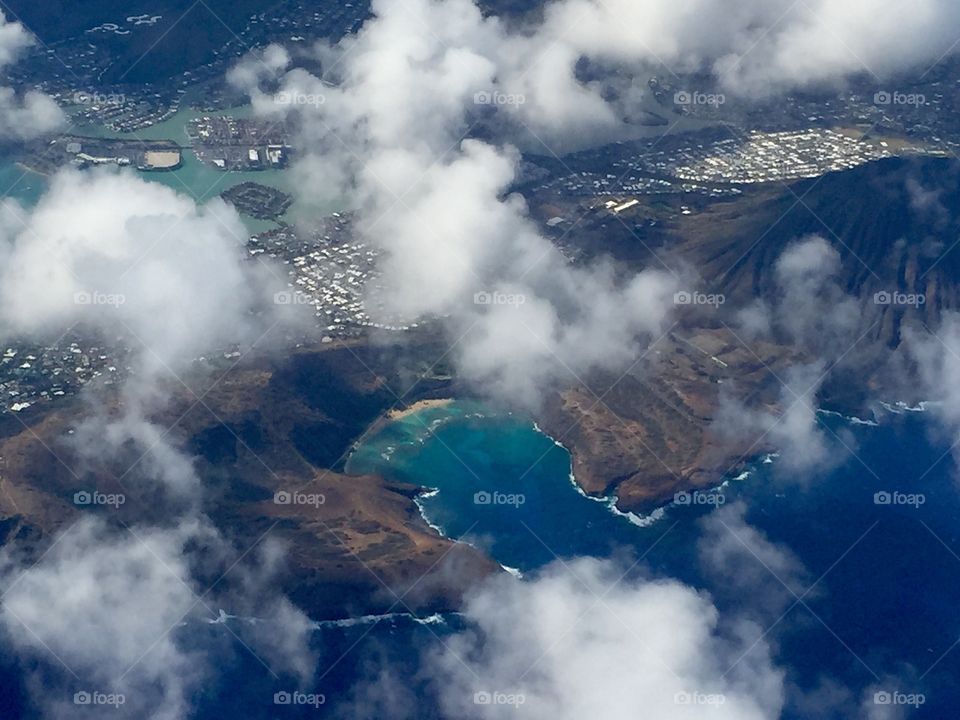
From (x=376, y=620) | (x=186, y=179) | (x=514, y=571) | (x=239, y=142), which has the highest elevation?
(x=239, y=142)

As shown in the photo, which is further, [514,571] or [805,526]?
[805,526]

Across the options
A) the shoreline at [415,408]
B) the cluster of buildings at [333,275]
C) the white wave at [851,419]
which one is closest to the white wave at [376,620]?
the shoreline at [415,408]

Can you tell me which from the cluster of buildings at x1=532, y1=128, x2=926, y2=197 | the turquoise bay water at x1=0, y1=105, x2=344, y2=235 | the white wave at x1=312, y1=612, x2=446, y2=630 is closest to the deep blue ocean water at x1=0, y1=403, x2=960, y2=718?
the white wave at x1=312, y1=612, x2=446, y2=630

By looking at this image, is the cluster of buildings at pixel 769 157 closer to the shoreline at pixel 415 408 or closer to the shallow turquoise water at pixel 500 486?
the shoreline at pixel 415 408

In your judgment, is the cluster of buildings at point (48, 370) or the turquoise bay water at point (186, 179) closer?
the cluster of buildings at point (48, 370)

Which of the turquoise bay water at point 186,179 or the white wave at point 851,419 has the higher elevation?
the white wave at point 851,419

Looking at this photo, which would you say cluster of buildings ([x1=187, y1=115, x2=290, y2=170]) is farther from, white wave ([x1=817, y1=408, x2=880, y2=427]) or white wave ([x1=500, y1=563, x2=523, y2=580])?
white wave ([x1=817, y1=408, x2=880, y2=427])

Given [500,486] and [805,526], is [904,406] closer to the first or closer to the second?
[805,526]

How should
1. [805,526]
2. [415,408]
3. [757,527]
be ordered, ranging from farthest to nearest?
1. [415,408]
2. [805,526]
3. [757,527]

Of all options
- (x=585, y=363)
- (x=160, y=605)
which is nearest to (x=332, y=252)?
(x=585, y=363)

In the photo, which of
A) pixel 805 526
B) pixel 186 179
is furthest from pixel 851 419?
pixel 186 179
